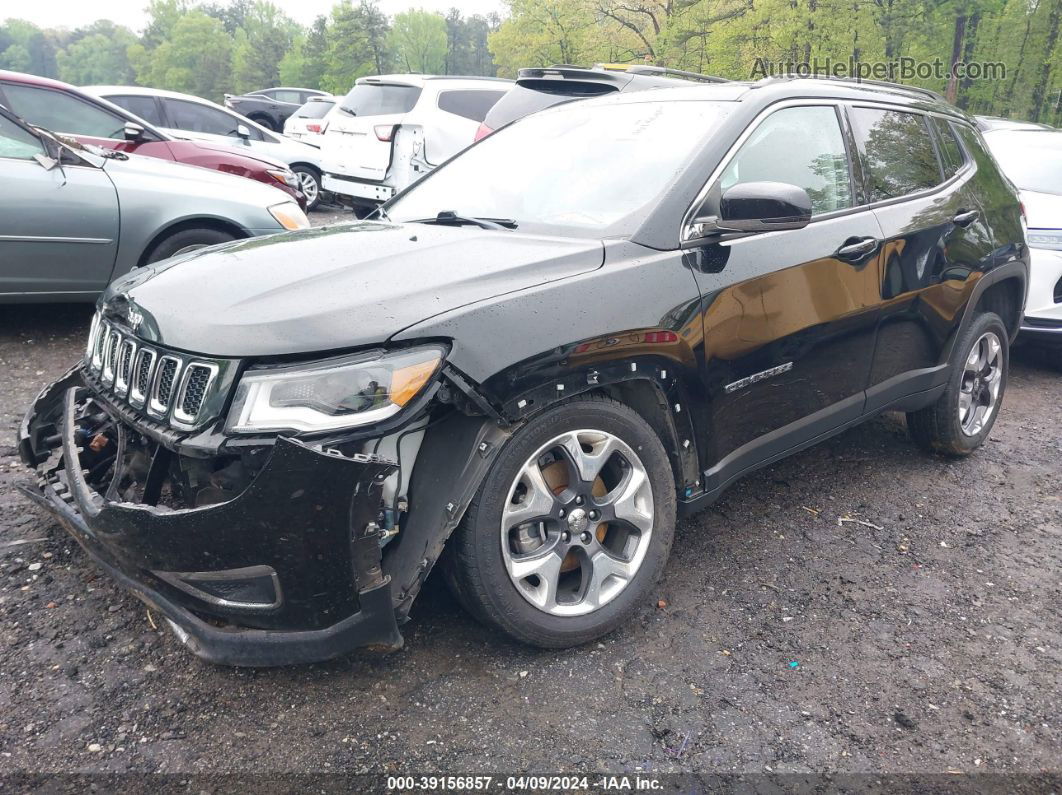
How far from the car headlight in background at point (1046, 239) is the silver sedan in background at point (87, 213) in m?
5.45

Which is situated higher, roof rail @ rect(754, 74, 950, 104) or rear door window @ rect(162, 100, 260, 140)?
roof rail @ rect(754, 74, 950, 104)

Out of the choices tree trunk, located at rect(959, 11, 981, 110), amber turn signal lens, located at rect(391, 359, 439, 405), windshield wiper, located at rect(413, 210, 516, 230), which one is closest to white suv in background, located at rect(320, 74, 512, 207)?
windshield wiper, located at rect(413, 210, 516, 230)

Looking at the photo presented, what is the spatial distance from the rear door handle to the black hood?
117 centimetres

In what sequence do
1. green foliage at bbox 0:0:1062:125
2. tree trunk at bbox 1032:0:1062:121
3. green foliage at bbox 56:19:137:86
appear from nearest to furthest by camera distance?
1. green foliage at bbox 0:0:1062:125
2. tree trunk at bbox 1032:0:1062:121
3. green foliage at bbox 56:19:137:86

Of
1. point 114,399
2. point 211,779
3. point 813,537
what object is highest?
point 114,399

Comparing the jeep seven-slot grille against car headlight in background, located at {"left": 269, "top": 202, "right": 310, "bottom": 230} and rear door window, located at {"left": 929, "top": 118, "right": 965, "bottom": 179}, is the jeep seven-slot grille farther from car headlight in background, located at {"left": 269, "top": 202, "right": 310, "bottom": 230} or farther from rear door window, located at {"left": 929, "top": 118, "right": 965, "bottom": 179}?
rear door window, located at {"left": 929, "top": 118, "right": 965, "bottom": 179}

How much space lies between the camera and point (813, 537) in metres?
3.45

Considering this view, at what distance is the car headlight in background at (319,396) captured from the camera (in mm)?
2066

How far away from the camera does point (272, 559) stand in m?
2.07

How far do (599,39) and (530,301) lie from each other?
34.1 m

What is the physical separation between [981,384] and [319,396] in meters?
3.66

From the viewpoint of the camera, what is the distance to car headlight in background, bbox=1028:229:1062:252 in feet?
19.1

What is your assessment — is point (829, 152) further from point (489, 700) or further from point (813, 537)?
point (489, 700)

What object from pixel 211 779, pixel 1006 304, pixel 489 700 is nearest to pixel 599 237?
pixel 489 700
